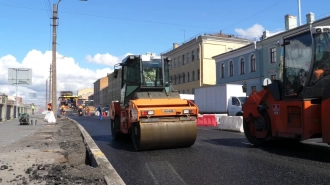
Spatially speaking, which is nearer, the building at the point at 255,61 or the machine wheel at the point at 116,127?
the machine wheel at the point at 116,127

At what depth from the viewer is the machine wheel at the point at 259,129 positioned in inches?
384

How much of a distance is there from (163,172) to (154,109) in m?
2.67

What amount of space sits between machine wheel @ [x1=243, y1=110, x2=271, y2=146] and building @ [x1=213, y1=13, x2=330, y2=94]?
22.0 meters

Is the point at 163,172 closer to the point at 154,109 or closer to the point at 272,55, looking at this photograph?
the point at 154,109

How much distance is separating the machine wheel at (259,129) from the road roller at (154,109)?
2023 mm

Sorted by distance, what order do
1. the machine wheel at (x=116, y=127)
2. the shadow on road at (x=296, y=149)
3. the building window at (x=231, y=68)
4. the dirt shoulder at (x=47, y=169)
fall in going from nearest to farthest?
the dirt shoulder at (x=47, y=169), the shadow on road at (x=296, y=149), the machine wheel at (x=116, y=127), the building window at (x=231, y=68)

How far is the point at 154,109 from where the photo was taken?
9094 mm

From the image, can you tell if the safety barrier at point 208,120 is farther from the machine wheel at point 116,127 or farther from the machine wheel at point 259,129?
the machine wheel at point 259,129

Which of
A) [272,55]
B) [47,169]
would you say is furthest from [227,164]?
[272,55]

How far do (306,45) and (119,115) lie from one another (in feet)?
22.9

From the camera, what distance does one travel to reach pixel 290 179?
5852 millimetres

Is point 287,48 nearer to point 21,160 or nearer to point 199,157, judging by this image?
point 199,157

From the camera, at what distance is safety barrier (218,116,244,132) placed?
16.4 metres

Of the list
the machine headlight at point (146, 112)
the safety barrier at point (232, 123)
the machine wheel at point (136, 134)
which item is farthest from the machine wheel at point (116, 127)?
the safety barrier at point (232, 123)
